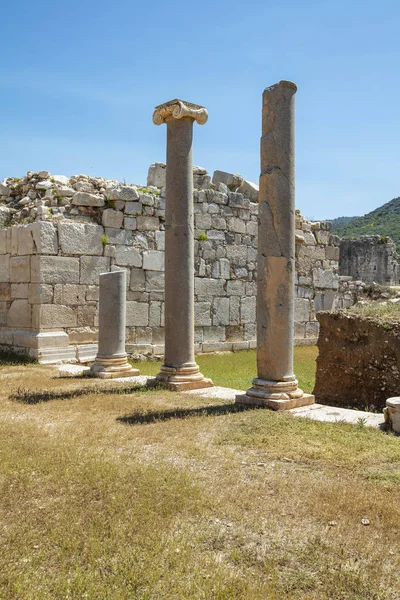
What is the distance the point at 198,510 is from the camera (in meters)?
3.50

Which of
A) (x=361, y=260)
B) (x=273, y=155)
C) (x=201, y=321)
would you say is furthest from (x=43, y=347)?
(x=361, y=260)

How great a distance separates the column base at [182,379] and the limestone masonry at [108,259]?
3525 mm

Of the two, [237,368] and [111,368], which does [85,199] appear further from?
[237,368]

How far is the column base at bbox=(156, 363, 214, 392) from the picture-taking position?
805cm

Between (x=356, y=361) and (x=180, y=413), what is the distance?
314cm

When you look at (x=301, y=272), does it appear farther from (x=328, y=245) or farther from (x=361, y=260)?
(x=361, y=260)

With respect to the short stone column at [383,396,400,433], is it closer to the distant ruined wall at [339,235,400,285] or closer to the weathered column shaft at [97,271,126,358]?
the weathered column shaft at [97,271,126,358]

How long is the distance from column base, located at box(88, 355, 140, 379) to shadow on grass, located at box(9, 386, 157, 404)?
A: 1.29 meters

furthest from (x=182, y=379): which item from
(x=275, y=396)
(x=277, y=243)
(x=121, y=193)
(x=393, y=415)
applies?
(x=121, y=193)

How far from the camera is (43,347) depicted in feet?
35.6

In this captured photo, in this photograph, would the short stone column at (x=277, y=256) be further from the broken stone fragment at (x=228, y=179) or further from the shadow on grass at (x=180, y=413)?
the broken stone fragment at (x=228, y=179)

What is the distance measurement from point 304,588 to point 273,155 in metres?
5.34

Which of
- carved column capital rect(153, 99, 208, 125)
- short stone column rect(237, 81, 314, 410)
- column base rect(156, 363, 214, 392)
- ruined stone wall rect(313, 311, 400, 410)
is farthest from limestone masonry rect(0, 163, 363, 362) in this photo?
short stone column rect(237, 81, 314, 410)

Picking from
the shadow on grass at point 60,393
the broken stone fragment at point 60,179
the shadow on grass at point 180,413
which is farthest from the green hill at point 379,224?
the shadow on grass at point 180,413
